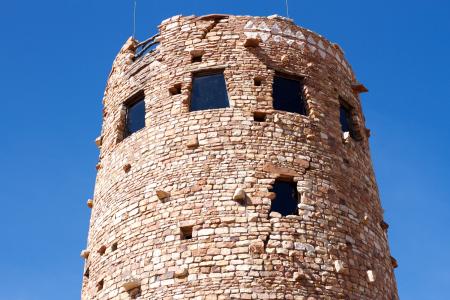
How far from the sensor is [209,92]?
17.2 meters

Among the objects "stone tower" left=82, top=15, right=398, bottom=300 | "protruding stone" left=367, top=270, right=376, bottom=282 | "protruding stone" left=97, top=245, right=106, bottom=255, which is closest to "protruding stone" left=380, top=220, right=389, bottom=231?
"stone tower" left=82, top=15, right=398, bottom=300

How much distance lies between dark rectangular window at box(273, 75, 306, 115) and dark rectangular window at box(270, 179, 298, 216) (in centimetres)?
210

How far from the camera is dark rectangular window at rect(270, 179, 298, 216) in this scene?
1546 cm

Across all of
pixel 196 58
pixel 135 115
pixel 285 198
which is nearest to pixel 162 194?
pixel 285 198

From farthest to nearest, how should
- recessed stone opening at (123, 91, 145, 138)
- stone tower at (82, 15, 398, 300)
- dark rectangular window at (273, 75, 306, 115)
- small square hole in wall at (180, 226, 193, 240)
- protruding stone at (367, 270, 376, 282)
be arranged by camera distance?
1. recessed stone opening at (123, 91, 145, 138)
2. dark rectangular window at (273, 75, 306, 115)
3. protruding stone at (367, 270, 376, 282)
4. small square hole in wall at (180, 226, 193, 240)
5. stone tower at (82, 15, 398, 300)

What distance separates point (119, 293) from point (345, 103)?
25.0 ft

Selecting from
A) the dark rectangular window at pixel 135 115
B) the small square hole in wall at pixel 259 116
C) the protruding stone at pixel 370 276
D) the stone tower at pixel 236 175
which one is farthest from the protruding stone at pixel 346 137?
the dark rectangular window at pixel 135 115

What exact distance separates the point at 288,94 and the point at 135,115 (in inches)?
152

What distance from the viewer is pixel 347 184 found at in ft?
55.1

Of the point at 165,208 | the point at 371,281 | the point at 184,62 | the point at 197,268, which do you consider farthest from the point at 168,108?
the point at 371,281

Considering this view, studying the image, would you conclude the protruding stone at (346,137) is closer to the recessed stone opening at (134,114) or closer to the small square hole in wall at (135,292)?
the recessed stone opening at (134,114)

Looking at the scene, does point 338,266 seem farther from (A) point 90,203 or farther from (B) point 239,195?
(A) point 90,203

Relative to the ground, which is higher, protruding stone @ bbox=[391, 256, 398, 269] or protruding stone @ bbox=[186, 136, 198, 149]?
protruding stone @ bbox=[186, 136, 198, 149]

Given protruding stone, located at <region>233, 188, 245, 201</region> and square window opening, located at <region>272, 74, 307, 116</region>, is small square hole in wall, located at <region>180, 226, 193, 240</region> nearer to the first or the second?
protruding stone, located at <region>233, 188, 245, 201</region>
